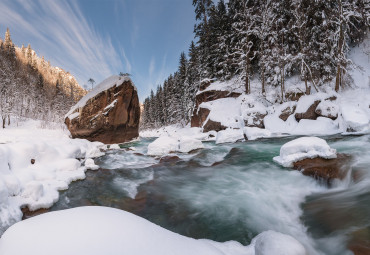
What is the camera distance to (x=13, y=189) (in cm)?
321

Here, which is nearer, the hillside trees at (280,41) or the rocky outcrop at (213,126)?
the hillside trees at (280,41)

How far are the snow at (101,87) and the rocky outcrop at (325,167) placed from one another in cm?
1410

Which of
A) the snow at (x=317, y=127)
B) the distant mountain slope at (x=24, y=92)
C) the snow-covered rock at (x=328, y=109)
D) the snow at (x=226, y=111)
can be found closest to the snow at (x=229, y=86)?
the snow at (x=226, y=111)

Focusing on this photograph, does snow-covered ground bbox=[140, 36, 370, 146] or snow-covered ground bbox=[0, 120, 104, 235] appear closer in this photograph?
snow-covered ground bbox=[0, 120, 104, 235]

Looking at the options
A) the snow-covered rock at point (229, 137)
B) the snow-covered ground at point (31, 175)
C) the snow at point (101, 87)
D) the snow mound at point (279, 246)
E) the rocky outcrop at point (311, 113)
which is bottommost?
the snow mound at point (279, 246)

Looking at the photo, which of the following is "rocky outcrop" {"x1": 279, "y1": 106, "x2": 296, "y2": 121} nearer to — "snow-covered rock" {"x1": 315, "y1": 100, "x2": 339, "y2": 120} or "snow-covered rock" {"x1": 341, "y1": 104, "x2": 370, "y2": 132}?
"snow-covered rock" {"x1": 315, "y1": 100, "x2": 339, "y2": 120}

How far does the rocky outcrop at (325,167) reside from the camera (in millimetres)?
3998

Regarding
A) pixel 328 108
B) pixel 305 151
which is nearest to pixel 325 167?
pixel 305 151

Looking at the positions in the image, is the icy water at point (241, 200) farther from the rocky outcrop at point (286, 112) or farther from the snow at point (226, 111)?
the snow at point (226, 111)

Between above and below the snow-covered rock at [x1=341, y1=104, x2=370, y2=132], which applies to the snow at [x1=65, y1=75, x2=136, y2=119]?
above

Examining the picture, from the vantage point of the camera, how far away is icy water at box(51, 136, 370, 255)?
8.71 feet

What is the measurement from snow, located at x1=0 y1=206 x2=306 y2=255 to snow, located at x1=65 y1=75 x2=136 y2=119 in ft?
46.4

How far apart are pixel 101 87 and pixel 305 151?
1493 centimetres

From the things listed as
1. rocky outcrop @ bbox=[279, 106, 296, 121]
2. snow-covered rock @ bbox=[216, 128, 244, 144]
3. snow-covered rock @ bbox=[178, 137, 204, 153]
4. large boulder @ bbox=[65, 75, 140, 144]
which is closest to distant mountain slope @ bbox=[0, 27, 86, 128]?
large boulder @ bbox=[65, 75, 140, 144]
